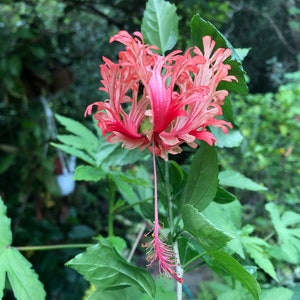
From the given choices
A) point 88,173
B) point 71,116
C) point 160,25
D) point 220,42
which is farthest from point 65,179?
point 220,42

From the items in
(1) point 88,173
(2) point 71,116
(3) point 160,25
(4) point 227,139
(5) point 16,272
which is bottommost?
(2) point 71,116

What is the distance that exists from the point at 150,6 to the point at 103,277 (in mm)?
330

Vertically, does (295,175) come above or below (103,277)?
below

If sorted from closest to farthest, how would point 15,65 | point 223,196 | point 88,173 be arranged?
point 223,196 < point 88,173 < point 15,65

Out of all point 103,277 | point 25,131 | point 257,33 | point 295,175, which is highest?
point 257,33

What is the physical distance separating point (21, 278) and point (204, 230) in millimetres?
281

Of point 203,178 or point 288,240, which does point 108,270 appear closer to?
point 203,178

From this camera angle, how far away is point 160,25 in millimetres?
503

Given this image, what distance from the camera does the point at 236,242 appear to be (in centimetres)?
53

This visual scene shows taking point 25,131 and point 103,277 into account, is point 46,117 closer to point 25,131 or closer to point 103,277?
point 25,131

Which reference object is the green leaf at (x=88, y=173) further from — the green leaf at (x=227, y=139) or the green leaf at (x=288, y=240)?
the green leaf at (x=288, y=240)

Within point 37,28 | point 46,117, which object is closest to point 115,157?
point 46,117

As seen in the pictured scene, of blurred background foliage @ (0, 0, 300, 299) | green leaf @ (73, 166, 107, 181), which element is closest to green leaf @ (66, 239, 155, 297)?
green leaf @ (73, 166, 107, 181)

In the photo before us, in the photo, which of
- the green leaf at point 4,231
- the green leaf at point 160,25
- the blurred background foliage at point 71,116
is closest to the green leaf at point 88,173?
the green leaf at point 4,231
